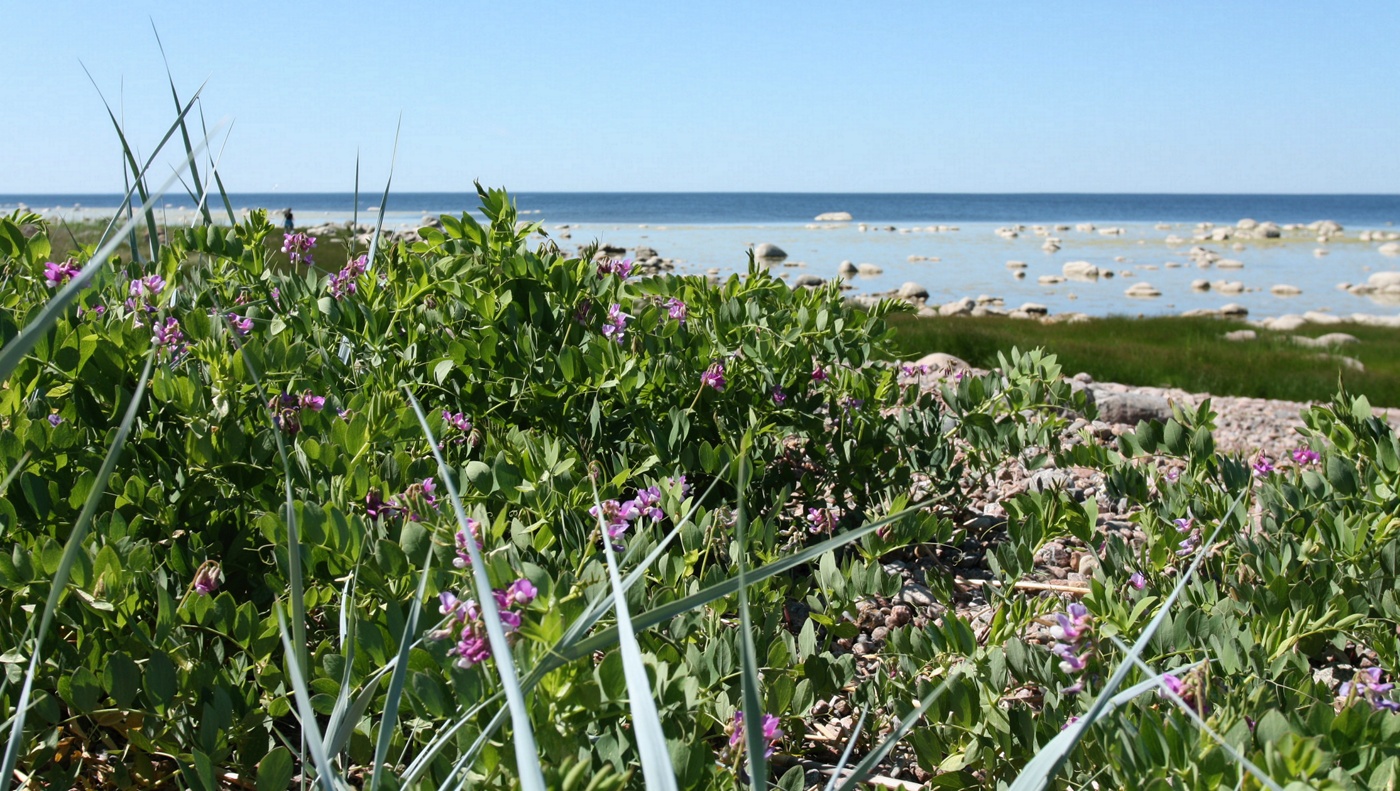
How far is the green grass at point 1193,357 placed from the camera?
25.0 feet

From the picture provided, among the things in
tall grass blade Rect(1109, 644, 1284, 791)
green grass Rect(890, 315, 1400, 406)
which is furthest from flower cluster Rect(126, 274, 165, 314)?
green grass Rect(890, 315, 1400, 406)

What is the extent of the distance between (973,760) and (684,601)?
575 millimetres

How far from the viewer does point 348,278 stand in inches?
102

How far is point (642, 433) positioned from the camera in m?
2.12

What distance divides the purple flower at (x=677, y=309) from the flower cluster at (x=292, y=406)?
3.05ft

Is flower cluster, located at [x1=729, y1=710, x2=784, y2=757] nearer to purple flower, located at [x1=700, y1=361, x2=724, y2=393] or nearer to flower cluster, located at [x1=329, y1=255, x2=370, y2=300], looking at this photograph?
purple flower, located at [x1=700, y1=361, x2=724, y2=393]

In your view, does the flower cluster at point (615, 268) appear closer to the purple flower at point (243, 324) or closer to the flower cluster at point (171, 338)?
the purple flower at point (243, 324)

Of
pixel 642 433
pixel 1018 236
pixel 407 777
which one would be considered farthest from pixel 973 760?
pixel 1018 236

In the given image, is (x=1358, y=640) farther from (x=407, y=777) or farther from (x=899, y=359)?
(x=407, y=777)

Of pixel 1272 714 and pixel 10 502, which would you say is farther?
pixel 10 502

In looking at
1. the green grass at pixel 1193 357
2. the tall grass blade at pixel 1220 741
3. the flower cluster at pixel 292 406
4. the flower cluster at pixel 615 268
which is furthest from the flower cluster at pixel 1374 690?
the green grass at pixel 1193 357

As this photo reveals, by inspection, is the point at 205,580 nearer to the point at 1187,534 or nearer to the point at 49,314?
the point at 49,314

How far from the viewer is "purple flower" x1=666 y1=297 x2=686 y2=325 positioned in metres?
2.54

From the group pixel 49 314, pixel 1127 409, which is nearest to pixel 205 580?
pixel 49 314
